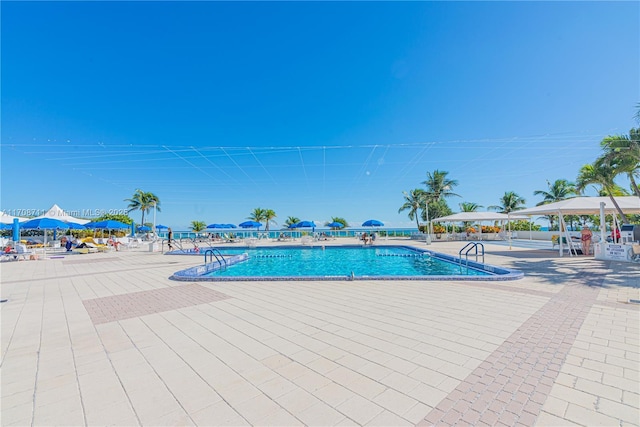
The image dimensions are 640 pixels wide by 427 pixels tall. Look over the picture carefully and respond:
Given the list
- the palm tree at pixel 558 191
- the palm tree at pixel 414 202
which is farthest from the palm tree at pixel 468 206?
the palm tree at pixel 558 191

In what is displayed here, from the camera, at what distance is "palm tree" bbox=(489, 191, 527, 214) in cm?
2930

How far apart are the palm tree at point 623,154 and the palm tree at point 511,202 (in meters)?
20.7

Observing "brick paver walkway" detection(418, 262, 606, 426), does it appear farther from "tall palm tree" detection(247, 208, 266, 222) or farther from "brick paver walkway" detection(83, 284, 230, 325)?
"tall palm tree" detection(247, 208, 266, 222)

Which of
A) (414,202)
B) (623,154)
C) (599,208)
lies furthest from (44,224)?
(414,202)

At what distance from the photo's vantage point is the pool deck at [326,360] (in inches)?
70.0

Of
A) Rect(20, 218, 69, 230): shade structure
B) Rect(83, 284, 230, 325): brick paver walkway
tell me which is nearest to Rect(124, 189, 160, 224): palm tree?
Rect(20, 218, 69, 230): shade structure

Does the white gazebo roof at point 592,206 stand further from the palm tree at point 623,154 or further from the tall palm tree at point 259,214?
the tall palm tree at point 259,214

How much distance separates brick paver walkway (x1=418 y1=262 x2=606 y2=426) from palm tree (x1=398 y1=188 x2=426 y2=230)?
1070 inches

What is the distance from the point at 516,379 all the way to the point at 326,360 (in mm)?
1505

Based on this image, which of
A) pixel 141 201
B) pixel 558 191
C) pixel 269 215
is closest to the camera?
pixel 558 191

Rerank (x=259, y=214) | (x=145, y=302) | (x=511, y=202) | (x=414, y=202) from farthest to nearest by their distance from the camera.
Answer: (x=259, y=214) → (x=414, y=202) → (x=511, y=202) → (x=145, y=302)

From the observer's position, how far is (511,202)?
1165 inches

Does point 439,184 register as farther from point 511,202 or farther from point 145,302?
point 145,302

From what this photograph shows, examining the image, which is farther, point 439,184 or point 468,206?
point 468,206
